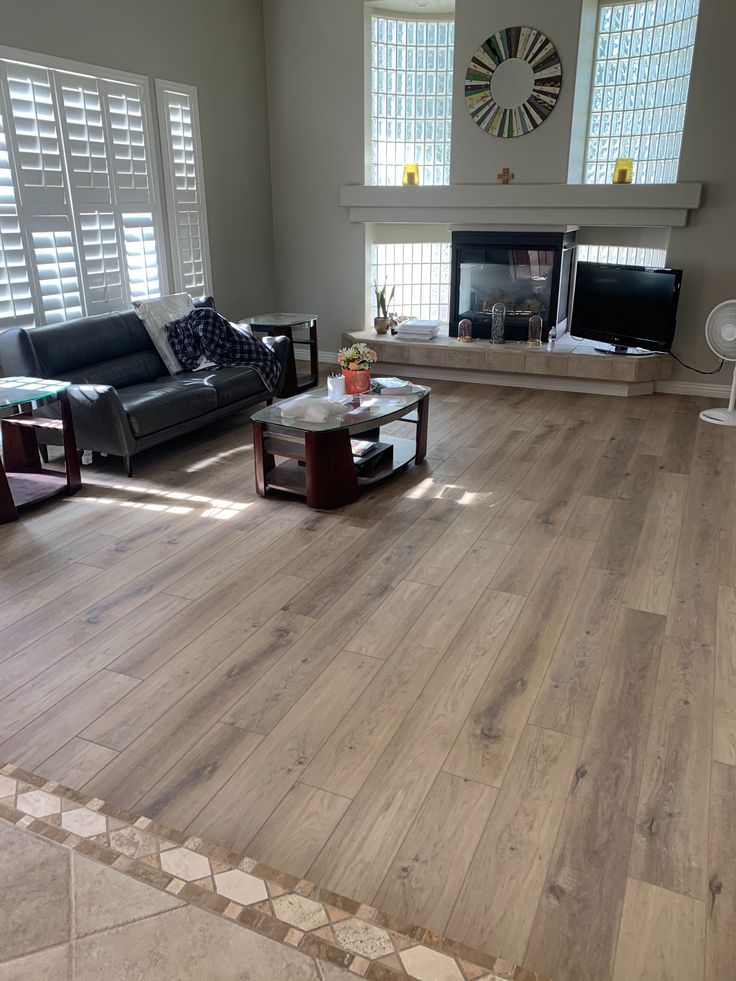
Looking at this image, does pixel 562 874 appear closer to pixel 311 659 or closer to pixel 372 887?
pixel 372 887

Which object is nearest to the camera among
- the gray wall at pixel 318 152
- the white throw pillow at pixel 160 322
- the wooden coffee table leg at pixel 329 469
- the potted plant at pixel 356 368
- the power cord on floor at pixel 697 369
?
the wooden coffee table leg at pixel 329 469

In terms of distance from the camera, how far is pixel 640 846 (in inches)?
79.9

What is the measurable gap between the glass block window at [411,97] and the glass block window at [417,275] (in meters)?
0.63

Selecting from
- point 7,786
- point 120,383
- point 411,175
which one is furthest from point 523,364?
point 7,786

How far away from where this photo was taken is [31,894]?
1876 mm

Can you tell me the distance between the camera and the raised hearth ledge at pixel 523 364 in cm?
636

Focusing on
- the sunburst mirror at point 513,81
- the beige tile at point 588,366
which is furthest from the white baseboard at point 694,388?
the sunburst mirror at point 513,81

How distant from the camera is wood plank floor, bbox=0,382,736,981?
1933 millimetres

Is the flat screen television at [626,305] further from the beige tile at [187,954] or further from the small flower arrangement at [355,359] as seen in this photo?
the beige tile at [187,954]

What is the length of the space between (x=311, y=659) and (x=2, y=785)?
1.08m

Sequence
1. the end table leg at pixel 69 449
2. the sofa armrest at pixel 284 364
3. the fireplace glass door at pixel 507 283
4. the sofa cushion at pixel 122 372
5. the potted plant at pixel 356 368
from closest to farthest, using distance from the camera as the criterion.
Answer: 1. the end table leg at pixel 69 449
2. the potted plant at pixel 356 368
3. the sofa cushion at pixel 122 372
4. the sofa armrest at pixel 284 364
5. the fireplace glass door at pixel 507 283

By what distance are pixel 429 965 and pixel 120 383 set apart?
4273mm

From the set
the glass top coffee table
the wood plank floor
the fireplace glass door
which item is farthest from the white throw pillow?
the fireplace glass door

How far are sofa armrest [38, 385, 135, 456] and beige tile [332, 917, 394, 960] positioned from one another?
3351 mm
